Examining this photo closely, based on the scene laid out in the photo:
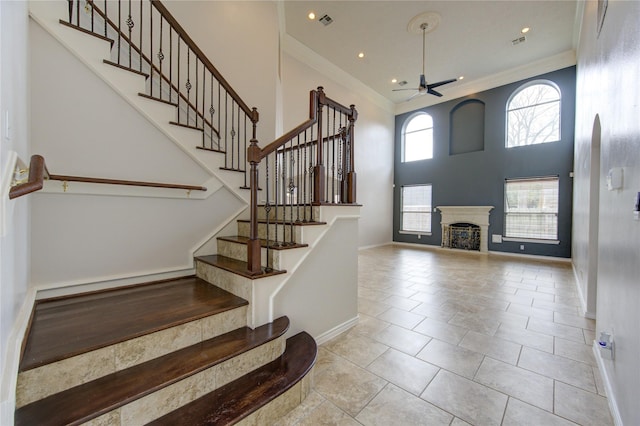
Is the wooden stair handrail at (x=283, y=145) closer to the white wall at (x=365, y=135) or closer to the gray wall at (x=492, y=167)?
the white wall at (x=365, y=135)

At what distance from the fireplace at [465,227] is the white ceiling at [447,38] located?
12.2 feet

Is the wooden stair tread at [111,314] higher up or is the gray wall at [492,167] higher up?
the gray wall at [492,167]

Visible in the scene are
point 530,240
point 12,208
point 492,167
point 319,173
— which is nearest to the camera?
point 12,208

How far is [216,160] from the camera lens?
3.04 m

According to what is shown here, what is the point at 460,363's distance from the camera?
6.91ft

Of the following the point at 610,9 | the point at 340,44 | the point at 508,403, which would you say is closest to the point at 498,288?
the point at 508,403

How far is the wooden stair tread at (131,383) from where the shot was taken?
1.10 meters

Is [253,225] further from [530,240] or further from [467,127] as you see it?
[467,127]

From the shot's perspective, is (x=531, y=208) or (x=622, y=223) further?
(x=531, y=208)

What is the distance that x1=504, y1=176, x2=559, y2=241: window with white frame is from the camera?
6.54 metres

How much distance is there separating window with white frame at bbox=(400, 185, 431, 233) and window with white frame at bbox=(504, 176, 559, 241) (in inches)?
85.8

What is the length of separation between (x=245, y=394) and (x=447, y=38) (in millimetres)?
7468

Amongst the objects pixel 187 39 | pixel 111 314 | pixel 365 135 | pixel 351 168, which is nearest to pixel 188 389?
pixel 111 314

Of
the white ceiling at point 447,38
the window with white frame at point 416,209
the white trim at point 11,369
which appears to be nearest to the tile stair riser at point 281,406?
the white trim at point 11,369
